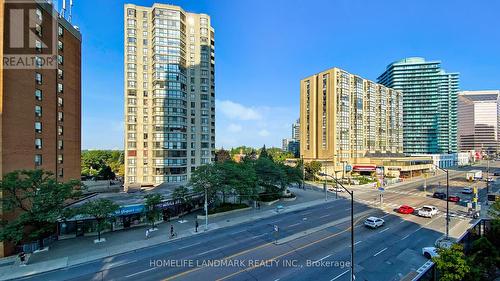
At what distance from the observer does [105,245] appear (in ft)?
84.3

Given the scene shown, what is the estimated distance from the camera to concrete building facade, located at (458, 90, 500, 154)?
7308 inches

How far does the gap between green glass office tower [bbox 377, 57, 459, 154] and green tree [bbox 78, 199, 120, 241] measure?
15930 cm

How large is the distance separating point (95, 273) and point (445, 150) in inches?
6825

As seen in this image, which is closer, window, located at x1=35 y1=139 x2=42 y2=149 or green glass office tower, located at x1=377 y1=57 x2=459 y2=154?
window, located at x1=35 y1=139 x2=42 y2=149

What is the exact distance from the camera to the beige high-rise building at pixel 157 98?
182 ft

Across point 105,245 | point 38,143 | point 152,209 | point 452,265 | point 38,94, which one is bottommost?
point 105,245

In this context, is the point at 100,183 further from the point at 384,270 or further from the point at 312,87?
the point at 312,87

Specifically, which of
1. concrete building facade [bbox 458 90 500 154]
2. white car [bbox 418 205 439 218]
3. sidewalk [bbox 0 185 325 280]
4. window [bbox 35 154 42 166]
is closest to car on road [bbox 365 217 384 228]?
white car [bbox 418 205 439 218]

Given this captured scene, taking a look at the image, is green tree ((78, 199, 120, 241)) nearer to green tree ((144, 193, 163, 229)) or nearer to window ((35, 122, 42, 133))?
green tree ((144, 193, 163, 229))

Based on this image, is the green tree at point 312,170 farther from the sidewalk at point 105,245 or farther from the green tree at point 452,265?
the green tree at point 452,265

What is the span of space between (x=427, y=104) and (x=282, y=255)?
156 metres

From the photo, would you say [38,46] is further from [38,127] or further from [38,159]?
[38,159]

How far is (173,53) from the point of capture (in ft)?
187

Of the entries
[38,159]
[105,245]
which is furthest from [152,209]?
[38,159]
